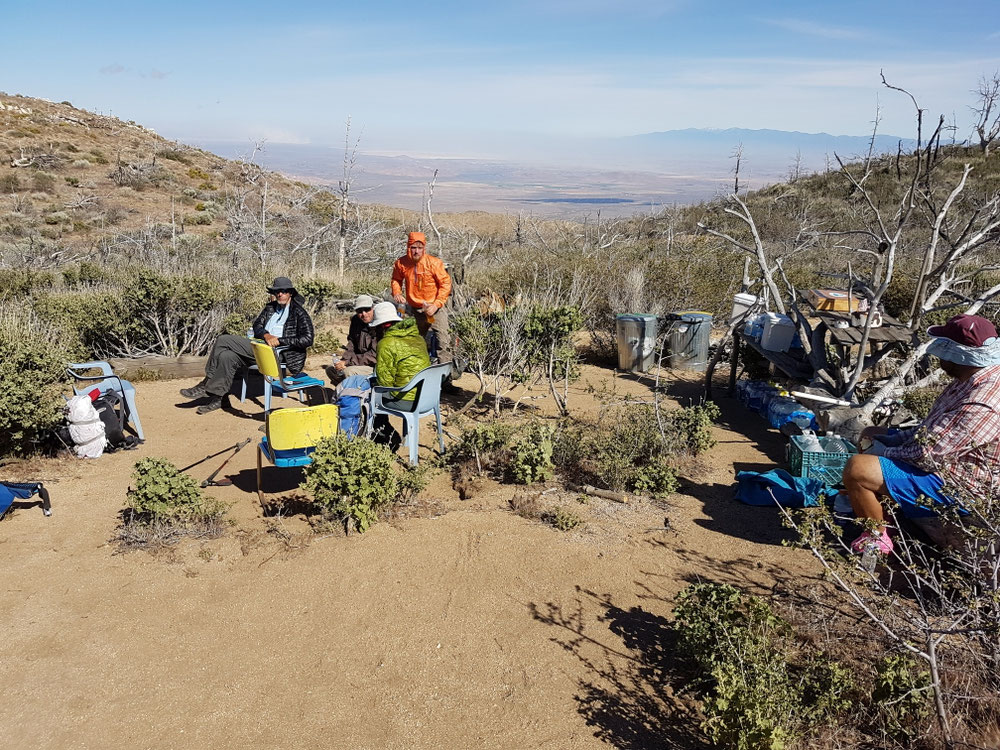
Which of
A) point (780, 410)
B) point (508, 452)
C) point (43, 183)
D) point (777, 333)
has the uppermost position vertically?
point (43, 183)

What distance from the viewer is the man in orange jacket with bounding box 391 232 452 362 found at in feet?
21.9

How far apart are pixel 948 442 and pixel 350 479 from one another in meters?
3.09

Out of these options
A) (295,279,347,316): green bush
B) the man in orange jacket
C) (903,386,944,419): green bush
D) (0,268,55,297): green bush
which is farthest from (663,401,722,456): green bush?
(0,268,55,297): green bush

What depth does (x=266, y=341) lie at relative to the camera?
6289 millimetres

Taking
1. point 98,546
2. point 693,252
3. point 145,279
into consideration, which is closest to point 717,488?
point 98,546

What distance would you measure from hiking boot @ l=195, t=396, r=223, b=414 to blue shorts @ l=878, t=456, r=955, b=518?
5.63 m

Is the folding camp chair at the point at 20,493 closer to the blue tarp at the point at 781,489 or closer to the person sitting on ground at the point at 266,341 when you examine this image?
the person sitting on ground at the point at 266,341

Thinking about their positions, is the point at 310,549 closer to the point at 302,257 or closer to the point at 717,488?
the point at 717,488

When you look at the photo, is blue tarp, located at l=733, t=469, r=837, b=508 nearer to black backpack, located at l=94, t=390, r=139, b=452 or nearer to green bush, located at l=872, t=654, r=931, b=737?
green bush, located at l=872, t=654, r=931, b=737

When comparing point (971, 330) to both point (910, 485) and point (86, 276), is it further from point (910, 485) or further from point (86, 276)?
point (86, 276)

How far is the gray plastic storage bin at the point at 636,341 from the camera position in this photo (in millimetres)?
8202

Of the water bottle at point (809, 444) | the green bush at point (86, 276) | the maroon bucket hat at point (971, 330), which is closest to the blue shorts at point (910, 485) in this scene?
the maroon bucket hat at point (971, 330)

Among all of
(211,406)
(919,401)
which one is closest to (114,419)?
(211,406)

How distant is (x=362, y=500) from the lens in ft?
13.1
